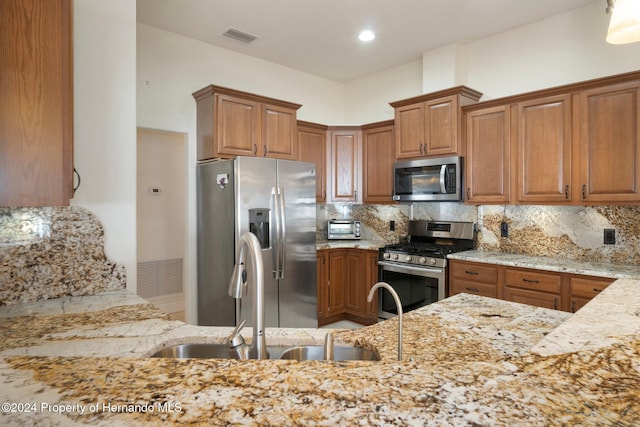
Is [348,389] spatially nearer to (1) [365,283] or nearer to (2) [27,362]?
(2) [27,362]

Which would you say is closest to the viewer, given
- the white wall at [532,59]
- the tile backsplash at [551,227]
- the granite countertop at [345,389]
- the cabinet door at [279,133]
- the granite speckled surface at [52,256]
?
the granite countertop at [345,389]

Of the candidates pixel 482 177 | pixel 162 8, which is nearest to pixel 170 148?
pixel 162 8

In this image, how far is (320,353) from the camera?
123 cm

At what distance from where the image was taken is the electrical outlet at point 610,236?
3.13 metres

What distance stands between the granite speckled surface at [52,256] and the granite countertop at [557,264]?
291 centimetres

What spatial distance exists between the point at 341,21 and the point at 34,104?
2810 millimetres

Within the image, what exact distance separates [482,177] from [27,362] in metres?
3.69

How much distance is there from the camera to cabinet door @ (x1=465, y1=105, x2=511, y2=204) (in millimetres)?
3477

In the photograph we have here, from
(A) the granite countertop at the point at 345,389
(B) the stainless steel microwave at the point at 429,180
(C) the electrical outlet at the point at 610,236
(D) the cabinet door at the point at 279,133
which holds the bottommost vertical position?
(A) the granite countertop at the point at 345,389

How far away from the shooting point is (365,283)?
14.3 feet

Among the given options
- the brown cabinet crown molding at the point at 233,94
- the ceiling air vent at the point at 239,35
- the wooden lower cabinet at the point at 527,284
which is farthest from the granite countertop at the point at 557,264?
the ceiling air vent at the point at 239,35

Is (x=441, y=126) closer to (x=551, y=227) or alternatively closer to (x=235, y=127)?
(x=551, y=227)

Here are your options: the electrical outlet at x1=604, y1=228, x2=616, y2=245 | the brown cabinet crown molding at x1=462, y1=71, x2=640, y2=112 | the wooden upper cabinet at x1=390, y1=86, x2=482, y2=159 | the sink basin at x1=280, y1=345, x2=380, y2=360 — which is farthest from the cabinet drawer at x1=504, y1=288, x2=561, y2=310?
the sink basin at x1=280, y1=345, x2=380, y2=360

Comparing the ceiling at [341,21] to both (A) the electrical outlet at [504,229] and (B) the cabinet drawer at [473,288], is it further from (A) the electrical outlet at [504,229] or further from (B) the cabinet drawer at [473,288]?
(B) the cabinet drawer at [473,288]
